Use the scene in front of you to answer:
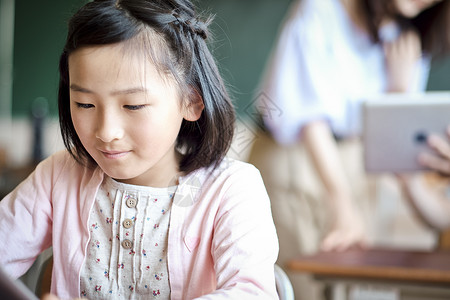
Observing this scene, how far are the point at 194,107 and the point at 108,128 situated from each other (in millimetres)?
105

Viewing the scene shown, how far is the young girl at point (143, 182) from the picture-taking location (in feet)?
1.67

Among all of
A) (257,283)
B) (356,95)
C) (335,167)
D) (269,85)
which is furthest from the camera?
(356,95)

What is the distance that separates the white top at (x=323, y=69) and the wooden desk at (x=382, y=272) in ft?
1.64

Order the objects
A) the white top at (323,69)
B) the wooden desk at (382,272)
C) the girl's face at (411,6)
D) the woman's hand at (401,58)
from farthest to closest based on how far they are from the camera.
Answer: the woman's hand at (401,58)
the girl's face at (411,6)
the white top at (323,69)
the wooden desk at (382,272)

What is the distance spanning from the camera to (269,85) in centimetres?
167

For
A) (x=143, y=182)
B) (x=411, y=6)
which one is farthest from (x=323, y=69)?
(x=143, y=182)

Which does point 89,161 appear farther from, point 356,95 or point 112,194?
point 356,95

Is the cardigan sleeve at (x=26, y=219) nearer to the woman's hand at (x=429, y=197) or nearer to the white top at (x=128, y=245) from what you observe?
the white top at (x=128, y=245)

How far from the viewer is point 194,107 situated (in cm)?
58

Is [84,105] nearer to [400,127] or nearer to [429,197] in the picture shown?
[400,127]

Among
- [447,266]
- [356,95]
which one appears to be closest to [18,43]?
[356,95]

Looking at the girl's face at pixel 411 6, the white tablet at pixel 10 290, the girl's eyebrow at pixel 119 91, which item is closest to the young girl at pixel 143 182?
the girl's eyebrow at pixel 119 91

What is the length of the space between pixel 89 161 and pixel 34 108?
2536 mm

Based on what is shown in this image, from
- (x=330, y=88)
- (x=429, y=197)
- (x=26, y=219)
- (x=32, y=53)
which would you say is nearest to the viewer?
(x=26, y=219)
